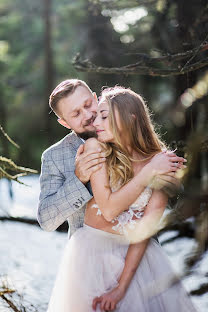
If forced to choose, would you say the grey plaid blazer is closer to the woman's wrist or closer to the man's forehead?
the man's forehead

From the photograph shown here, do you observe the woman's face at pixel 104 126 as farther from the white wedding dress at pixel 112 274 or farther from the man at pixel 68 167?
the white wedding dress at pixel 112 274

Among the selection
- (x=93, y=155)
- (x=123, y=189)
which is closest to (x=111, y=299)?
(x=123, y=189)

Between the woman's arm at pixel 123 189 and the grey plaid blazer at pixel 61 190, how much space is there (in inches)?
3.7

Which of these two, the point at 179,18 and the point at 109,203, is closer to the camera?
the point at 109,203

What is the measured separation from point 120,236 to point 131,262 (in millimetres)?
99

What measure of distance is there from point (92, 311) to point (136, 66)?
888mm

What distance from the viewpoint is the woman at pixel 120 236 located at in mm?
1406

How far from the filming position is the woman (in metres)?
1.41

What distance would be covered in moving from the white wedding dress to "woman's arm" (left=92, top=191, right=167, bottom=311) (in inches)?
1.0

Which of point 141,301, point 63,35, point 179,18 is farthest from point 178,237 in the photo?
point 63,35

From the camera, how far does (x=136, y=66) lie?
1.83 meters

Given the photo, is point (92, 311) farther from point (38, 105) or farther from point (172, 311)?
point (38, 105)

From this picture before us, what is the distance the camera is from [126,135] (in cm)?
149

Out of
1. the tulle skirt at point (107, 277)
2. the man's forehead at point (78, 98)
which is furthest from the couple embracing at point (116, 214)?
the man's forehead at point (78, 98)
